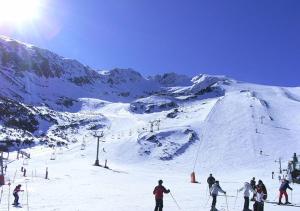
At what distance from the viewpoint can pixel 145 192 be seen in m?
37.2

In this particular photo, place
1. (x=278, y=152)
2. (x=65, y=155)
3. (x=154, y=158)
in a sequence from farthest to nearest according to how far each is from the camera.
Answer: (x=65, y=155), (x=154, y=158), (x=278, y=152)

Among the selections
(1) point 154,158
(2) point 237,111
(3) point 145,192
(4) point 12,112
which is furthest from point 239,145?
(4) point 12,112

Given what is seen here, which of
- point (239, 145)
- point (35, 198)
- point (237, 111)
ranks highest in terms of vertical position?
point (237, 111)

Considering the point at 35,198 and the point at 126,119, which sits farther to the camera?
the point at 126,119

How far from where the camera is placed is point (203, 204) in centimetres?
2953

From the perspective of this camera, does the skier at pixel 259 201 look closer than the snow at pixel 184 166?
Yes

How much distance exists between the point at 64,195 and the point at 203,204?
10.3m

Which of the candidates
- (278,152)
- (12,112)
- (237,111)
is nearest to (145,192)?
(278,152)

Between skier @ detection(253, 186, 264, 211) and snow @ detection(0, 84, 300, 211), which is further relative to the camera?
snow @ detection(0, 84, 300, 211)

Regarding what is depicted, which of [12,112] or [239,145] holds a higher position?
[12,112]

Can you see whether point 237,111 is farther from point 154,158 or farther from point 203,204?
point 203,204

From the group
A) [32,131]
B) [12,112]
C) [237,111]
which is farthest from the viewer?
[12,112]

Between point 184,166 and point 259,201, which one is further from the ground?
point 184,166

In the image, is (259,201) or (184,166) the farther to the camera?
(184,166)
